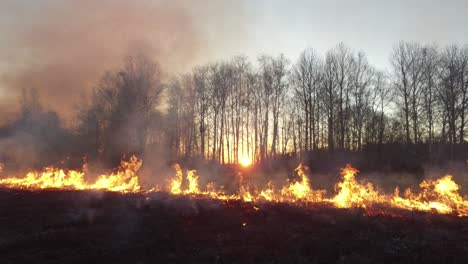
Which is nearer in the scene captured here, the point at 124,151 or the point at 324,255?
the point at 324,255

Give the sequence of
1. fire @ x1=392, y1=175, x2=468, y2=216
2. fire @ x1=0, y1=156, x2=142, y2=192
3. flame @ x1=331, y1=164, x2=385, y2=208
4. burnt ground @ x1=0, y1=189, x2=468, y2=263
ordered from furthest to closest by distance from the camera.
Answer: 1. fire @ x1=0, y1=156, x2=142, y2=192
2. flame @ x1=331, y1=164, x2=385, y2=208
3. fire @ x1=392, y1=175, x2=468, y2=216
4. burnt ground @ x1=0, y1=189, x2=468, y2=263

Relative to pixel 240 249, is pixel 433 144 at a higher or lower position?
higher

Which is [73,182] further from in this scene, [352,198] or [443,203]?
[443,203]

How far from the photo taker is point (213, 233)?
12.1m

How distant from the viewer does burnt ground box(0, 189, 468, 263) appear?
9.72 m

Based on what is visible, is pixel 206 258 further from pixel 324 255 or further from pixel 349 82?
pixel 349 82


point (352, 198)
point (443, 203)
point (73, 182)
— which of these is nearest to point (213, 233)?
point (352, 198)

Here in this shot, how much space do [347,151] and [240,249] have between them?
111 ft

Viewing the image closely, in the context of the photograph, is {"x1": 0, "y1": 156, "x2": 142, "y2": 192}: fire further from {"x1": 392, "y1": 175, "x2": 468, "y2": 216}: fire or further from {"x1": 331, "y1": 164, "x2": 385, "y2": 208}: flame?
{"x1": 392, "y1": 175, "x2": 468, "y2": 216}: fire

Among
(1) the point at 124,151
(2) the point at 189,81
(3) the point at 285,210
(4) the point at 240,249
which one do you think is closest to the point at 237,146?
(2) the point at 189,81

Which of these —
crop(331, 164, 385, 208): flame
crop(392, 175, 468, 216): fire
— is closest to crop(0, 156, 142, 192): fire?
crop(331, 164, 385, 208): flame

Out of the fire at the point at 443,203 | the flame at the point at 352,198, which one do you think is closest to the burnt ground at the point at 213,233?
the flame at the point at 352,198

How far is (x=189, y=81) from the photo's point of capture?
50656 millimetres

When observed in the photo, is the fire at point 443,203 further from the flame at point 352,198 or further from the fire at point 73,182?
the fire at point 73,182
